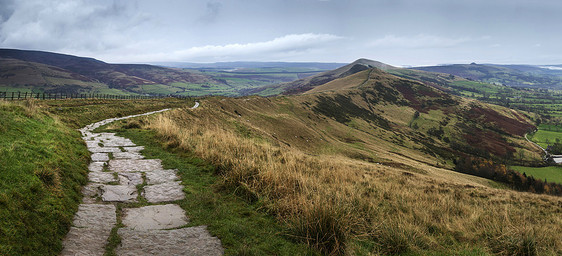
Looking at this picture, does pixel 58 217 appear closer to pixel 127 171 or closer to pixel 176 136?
pixel 127 171

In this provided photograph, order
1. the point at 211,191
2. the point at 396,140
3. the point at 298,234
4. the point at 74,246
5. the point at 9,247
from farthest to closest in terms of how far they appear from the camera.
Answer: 1. the point at 396,140
2. the point at 211,191
3. the point at 298,234
4. the point at 74,246
5. the point at 9,247

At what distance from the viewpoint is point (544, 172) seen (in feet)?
378

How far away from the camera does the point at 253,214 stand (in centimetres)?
759

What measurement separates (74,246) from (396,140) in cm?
12263

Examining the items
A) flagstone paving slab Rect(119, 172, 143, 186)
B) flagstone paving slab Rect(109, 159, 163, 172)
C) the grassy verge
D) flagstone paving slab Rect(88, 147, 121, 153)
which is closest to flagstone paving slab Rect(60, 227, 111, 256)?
the grassy verge

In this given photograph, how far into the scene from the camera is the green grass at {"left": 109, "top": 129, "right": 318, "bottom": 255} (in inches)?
231

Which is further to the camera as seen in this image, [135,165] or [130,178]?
[135,165]

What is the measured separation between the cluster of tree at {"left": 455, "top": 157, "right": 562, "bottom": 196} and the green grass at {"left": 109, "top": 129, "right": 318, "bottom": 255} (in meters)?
106

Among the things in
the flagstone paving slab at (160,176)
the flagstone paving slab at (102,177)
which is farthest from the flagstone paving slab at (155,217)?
the flagstone paving slab at (102,177)

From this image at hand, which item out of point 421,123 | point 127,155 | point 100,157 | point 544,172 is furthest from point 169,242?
point 421,123

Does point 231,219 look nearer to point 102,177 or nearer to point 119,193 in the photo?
point 119,193

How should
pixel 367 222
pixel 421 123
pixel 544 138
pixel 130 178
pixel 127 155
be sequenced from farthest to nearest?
1. pixel 544 138
2. pixel 421 123
3. pixel 127 155
4. pixel 130 178
5. pixel 367 222

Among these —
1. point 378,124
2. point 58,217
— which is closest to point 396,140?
point 378,124

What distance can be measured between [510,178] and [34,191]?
118522mm
